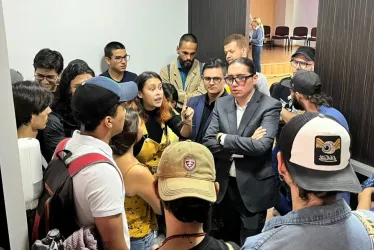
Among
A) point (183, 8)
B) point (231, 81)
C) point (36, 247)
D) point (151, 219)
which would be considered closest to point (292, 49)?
point (183, 8)

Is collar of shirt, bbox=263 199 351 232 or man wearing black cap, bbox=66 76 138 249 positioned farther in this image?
man wearing black cap, bbox=66 76 138 249

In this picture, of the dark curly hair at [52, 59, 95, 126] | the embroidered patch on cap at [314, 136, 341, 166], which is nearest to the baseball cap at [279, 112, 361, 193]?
the embroidered patch on cap at [314, 136, 341, 166]

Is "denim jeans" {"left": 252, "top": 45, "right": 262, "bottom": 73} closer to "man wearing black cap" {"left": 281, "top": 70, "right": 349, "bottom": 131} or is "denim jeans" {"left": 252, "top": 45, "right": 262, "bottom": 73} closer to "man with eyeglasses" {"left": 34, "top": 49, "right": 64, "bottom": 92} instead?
"man wearing black cap" {"left": 281, "top": 70, "right": 349, "bottom": 131}

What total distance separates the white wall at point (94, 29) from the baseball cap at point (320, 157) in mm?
3310

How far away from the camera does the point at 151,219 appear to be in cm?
195

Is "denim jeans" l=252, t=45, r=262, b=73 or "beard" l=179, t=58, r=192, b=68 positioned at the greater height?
"beard" l=179, t=58, r=192, b=68

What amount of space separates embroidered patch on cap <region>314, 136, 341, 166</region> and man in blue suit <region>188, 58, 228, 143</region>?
6.13 feet

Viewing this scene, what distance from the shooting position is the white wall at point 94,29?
3.71 m

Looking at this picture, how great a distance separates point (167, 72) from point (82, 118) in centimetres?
250

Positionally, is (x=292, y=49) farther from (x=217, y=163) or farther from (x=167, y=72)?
(x=217, y=163)

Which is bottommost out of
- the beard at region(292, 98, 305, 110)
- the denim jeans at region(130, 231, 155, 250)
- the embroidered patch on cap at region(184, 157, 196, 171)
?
the denim jeans at region(130, 231, 155, 250)

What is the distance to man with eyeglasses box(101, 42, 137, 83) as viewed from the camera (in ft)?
12.6

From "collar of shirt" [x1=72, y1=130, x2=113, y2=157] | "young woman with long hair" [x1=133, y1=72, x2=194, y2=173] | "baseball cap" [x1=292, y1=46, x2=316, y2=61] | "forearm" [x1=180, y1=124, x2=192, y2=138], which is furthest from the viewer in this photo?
"baseball cap" [x1=292, y1=46, x2=316, y2=61]

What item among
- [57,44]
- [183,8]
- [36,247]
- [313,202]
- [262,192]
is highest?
[183,8]
